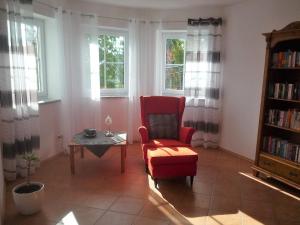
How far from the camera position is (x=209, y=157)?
4086mm

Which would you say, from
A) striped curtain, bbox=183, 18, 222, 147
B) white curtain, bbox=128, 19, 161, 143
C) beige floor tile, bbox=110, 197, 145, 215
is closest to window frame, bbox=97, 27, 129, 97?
white curtain, bbox=128, 19, 161, 143

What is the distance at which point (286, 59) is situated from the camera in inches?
117

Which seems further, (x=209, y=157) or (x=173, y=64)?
(x=173, y=64)

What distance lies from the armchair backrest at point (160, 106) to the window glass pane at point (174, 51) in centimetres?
121

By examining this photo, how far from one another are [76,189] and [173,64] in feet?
9.51

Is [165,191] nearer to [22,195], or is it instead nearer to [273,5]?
[22,195]

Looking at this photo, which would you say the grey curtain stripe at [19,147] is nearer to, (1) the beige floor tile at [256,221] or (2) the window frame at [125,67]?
(2) the window frame at [125,67]

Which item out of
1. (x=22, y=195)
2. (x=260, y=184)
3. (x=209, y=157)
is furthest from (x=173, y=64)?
(x=22, y=195)

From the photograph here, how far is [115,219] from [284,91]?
2.40 metres

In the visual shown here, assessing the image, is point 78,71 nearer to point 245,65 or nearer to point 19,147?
point 19,147

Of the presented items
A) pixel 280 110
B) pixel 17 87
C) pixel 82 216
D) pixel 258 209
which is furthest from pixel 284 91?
pixel 17 87

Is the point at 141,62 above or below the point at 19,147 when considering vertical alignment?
above

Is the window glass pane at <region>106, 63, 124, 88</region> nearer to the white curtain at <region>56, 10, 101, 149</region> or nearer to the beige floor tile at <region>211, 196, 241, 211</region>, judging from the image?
the white curtain at <region>56, 10, 101, 149</region>

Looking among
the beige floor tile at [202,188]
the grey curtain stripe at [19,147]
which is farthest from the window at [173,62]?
the grey curtain stripe at [19,147]
